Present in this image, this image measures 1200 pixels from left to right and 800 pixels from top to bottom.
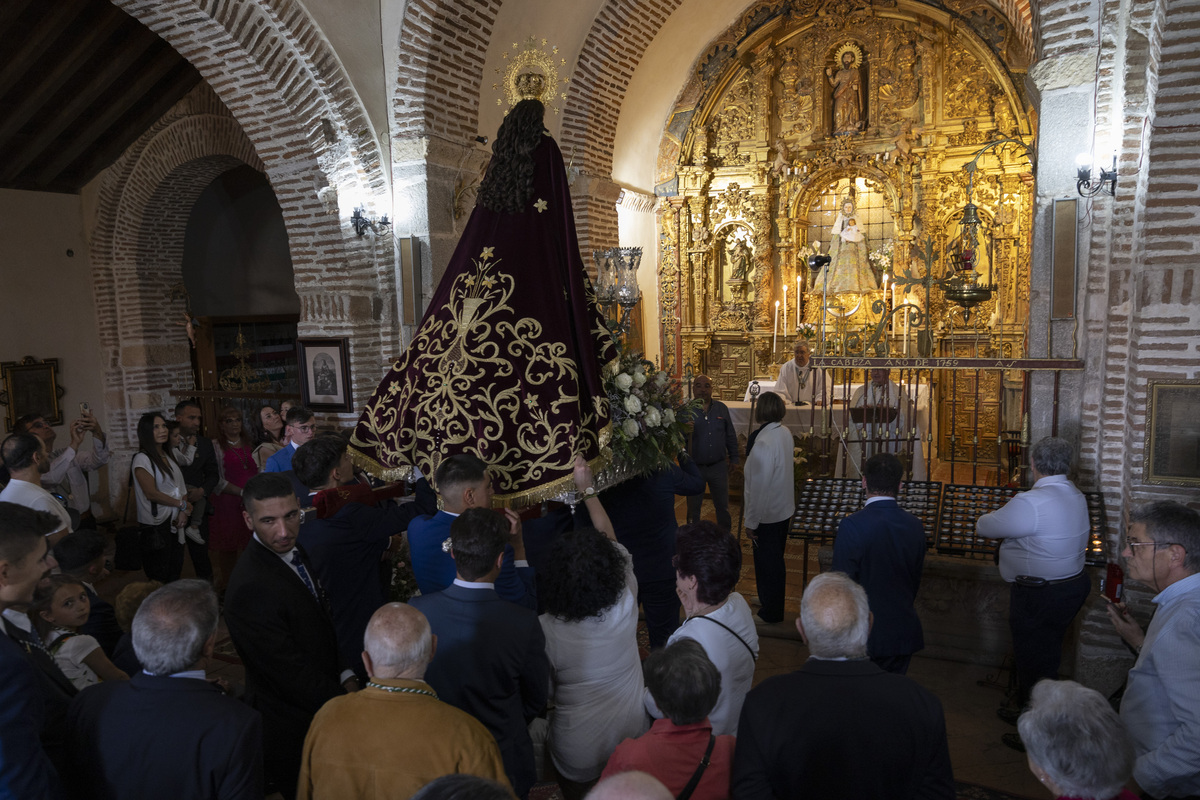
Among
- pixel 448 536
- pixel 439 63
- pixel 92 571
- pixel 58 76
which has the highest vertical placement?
pixel 58 76

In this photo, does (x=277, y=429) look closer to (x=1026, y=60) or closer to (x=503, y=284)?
(x=503, y=284)

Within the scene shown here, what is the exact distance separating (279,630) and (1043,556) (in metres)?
3.26

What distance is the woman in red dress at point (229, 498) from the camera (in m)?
6.22

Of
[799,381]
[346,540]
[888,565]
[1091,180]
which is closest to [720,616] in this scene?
[888,565]

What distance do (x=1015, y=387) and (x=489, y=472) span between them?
8251mm

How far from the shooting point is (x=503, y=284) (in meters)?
3.52

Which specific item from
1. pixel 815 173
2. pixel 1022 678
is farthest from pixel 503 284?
pixel 815 173

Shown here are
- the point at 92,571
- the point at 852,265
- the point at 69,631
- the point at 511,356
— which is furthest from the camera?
the point at 852,265

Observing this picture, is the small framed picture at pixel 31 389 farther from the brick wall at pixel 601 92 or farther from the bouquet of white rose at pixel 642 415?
the bouquet of white rose at pixel 642 415

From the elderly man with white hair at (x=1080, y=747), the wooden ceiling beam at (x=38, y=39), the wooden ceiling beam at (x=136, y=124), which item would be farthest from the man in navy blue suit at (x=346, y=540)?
the wooden ceiling beam at (x=136, y=124)

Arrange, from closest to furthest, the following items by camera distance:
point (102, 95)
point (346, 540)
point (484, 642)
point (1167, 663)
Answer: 1. point (484, 642)
2. point (1167, 663)
3. point (346, 540)
4. point (102, 95)

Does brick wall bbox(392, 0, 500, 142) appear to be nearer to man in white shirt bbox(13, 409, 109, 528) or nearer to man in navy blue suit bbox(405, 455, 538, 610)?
man in white shirt bbox(13, 409, 109, 528)

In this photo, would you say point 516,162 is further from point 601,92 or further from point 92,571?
point 601,92

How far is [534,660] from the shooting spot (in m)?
2.46
